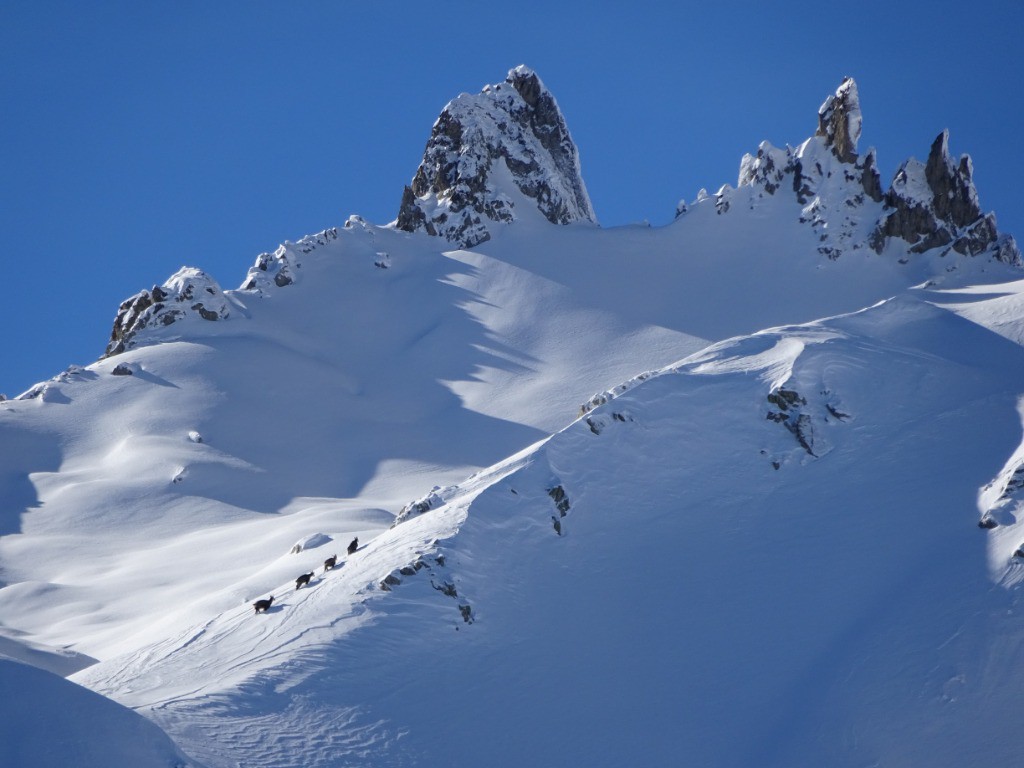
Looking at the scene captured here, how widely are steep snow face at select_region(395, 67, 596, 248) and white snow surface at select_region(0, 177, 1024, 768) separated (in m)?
35.0

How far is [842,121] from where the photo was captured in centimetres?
8775

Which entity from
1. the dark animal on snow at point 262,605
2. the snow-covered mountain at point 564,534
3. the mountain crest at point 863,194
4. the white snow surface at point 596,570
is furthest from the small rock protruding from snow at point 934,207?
the dark animal on snow at point 262,605

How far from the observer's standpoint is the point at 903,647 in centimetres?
2666

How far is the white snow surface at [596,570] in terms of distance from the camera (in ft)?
80.8

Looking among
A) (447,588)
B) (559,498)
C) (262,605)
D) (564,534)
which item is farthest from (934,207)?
(262,605)

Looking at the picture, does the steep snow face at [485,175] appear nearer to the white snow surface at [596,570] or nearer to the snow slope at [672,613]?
the white snow surface at [596,570]

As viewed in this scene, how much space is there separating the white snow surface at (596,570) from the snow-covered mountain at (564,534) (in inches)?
4.2

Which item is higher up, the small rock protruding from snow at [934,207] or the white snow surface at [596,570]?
the small rock protruding from snow at [934,207]

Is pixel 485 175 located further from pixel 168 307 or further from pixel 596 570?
pixel 596 570

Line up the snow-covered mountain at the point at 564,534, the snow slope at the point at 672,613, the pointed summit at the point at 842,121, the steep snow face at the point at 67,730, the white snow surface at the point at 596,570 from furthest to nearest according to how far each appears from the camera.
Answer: the pointed summit at the point at 842,121
the snow-covered mountain at the point at 564,534
the white snow surface at the point at 596,570
the snow slope at the point at 672,613
the steep snow face at the point at 67,730

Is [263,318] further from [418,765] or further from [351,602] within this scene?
[418,765]

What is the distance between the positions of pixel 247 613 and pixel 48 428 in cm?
4414

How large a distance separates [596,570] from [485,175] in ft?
236

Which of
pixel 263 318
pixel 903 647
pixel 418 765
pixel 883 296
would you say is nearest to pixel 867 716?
pixel 903 647
